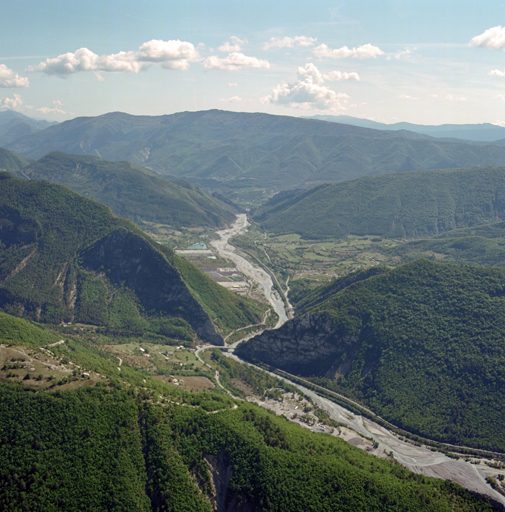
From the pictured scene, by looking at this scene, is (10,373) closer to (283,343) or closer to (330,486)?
(330,486)

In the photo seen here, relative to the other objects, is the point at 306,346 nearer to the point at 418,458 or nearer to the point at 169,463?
the point at 418,458

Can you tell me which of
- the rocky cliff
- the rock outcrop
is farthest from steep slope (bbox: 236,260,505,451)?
the rock outcrop

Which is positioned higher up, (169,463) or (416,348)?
Result: (416,348)

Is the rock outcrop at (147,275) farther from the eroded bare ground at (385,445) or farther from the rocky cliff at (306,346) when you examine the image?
the eroded bare ground at (385,445)

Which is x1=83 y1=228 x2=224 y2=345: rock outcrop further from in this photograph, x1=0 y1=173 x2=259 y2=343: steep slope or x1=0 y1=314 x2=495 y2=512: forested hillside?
x1=0 y1=314 x2=495 y2=512: forested hillside

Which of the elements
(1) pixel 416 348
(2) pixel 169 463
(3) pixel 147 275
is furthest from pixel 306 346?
(2) pixel 169 463

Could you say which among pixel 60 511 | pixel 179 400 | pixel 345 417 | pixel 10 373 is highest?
pixel 10 373

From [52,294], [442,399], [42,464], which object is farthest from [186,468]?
[52,294]
